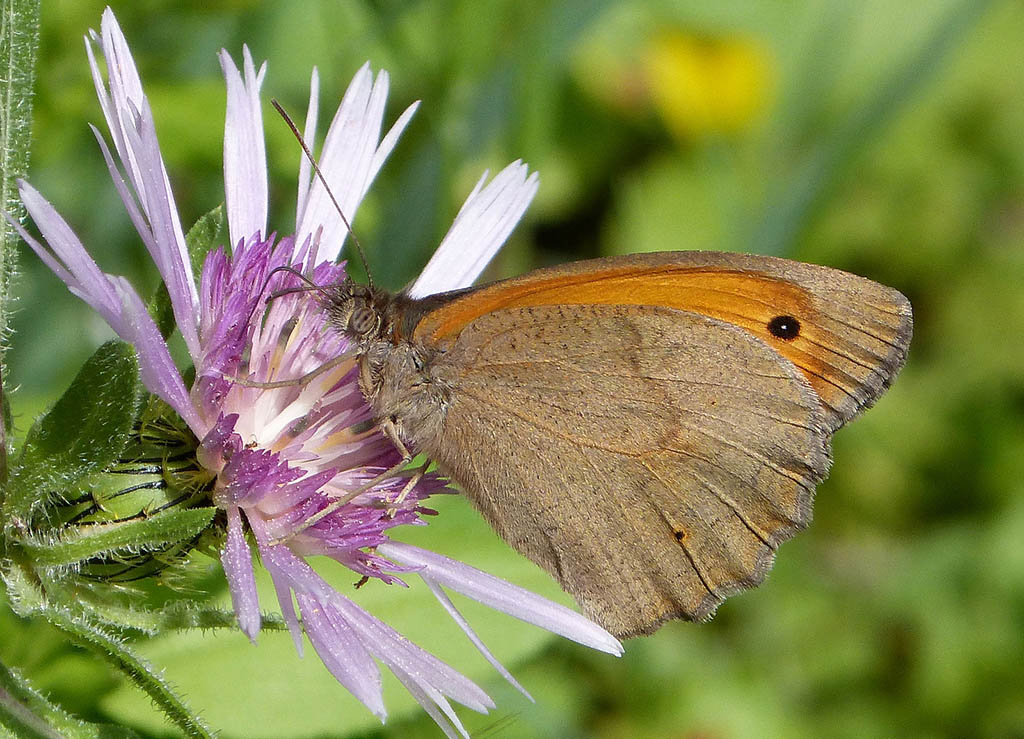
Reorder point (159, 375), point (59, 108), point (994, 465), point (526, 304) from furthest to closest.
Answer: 1. point (994, 465)
2. point (59, 108)
3. point (526, 304)
4. point (159, 375)

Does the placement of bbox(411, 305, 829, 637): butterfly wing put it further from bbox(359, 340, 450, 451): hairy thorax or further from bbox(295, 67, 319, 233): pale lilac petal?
bbox(295, 67, 319, 233): pale lilac petal

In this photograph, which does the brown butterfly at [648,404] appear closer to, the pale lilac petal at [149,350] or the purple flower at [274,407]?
the purple flower at [274,407]

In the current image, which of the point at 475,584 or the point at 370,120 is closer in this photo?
the point at 475,584

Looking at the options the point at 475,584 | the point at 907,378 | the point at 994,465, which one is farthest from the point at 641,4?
the point at 475,584

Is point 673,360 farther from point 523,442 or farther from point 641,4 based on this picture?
point 641,4

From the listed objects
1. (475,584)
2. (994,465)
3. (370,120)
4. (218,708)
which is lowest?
(994,465)

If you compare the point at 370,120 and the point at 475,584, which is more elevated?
the point at 370,120

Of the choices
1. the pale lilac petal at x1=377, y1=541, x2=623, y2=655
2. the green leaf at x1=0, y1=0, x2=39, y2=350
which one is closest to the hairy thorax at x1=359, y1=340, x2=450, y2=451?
the pale lilac petal at x1=377, y1=541, x2=623, y2=655
